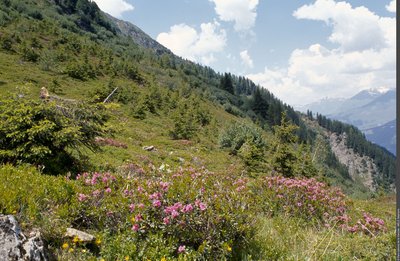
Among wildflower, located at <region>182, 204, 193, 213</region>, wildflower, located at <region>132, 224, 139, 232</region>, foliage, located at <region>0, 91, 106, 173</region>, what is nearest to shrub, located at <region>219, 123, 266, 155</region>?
foliage, located at <region>0, 91, 106, 173</region>

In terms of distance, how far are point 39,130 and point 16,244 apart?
505 cm

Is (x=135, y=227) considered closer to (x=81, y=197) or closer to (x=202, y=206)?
(x=202, y=206)

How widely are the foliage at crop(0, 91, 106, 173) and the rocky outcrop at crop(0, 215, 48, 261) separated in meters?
4.68

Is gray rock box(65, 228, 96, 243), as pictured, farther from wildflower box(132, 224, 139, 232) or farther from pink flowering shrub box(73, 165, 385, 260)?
wildflower box(132, 224, 139, 232)

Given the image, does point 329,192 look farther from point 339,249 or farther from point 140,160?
point 140,160

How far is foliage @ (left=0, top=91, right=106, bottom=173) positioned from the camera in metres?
8.23

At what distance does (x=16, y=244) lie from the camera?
3.60 m

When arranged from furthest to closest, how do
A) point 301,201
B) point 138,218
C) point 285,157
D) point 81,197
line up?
point 285,157 → point 301,201 → point 81,197 → point 138,218

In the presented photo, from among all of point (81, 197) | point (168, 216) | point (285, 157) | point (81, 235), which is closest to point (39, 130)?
point (81, 197)

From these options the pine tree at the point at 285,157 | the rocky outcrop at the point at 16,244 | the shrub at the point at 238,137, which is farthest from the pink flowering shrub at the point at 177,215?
the shrub at the point at 238,137

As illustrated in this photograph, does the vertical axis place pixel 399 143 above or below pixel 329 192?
above

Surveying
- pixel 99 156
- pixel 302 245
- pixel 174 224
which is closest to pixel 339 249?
pixel 302 245

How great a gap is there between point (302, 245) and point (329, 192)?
11.6ft

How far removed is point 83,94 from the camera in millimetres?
33094
